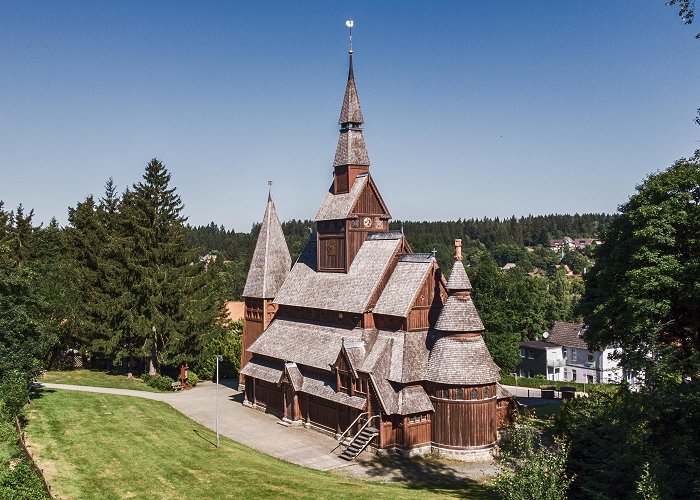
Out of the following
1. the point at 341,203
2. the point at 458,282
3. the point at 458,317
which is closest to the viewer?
the point at 458,317

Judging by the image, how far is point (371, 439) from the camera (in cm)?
3375

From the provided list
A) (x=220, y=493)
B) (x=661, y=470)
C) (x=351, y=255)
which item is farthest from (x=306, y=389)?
(x=661, y=470)

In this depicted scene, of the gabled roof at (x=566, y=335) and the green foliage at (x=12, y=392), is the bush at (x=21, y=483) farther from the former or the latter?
the gabled roof at (x=566, y=335)

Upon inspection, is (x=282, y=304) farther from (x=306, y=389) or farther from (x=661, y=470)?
(x=661, y=470)

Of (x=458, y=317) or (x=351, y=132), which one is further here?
(x=351, y=132)

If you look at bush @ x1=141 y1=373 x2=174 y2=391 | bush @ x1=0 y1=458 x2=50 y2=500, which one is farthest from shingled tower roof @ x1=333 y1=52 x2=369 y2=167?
bush @ x1=0 y1=458 x2=50 y2=500

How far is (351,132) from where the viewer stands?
44.4 meters

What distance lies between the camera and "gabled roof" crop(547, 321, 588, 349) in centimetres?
7154

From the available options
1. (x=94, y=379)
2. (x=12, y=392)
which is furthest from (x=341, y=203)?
(x=94, y=379)

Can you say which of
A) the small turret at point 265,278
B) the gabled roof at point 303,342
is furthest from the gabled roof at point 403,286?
the small turret at point 265,278

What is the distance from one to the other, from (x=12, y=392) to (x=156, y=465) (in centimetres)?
788

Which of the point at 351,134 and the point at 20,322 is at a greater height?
the point at 351,134

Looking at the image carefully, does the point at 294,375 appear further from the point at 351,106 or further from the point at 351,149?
the point at 351,106

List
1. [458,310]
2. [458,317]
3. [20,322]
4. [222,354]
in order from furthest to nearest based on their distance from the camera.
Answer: [222,354] < [458,310] < [458,317] < [20,322]
